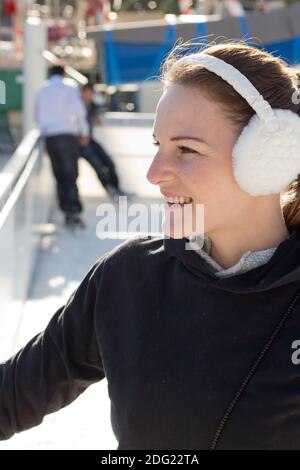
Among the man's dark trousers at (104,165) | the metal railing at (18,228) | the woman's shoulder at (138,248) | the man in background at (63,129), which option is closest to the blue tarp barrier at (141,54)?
the man's dark trousers at (104,165)

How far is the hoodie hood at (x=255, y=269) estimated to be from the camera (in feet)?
4.59

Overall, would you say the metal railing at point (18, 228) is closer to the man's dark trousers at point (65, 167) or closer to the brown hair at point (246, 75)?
the man's dark trousers at point (65, 167)

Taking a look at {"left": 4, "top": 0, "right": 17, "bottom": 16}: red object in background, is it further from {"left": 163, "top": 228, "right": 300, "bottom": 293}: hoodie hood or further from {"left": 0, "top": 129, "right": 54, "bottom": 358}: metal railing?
{"left": 163, "top": 228, "right": 300, "bottom": 293}: hoodie hood

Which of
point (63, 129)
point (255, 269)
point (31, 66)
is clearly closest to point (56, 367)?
point (255, 269)

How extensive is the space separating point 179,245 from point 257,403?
310 mm

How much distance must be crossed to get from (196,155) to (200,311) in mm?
254

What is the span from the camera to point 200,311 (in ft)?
4.70

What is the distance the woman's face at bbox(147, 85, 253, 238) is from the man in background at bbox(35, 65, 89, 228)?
7407mm

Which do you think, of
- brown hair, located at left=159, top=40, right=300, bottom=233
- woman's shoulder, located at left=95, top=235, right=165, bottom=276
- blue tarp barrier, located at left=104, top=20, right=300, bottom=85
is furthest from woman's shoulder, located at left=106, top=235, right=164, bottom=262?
blue tarp barrier, located at left=104, top=20, right=300, bottom=85

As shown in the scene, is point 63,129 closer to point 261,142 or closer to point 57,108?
point 57,108

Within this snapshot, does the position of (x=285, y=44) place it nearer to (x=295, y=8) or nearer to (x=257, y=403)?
(x=295, y=8)

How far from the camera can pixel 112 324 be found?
149 cm

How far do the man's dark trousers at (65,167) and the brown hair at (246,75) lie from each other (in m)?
7.40
